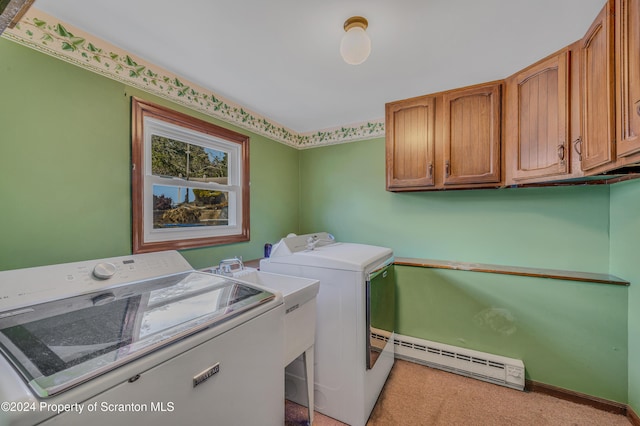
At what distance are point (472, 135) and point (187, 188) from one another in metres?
2.26

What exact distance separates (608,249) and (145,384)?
9.25 feet

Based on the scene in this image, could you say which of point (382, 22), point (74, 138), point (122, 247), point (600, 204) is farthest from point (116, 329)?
point (600, 204)

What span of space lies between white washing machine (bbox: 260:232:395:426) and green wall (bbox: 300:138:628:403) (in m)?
0.74

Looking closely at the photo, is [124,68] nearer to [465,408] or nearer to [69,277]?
[69,277]

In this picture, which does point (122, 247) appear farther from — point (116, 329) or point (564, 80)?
point (564, 80)

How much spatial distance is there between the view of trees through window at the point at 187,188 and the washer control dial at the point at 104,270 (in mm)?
633

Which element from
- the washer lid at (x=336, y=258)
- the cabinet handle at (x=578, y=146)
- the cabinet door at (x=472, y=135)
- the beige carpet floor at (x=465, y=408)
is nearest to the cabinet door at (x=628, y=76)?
the cabinet handle at (x=578, y=146)

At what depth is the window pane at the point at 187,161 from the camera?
1855mm

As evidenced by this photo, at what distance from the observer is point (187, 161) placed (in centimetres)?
204

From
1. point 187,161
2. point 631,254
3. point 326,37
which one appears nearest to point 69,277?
point 187,161

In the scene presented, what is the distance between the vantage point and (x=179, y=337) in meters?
0.79

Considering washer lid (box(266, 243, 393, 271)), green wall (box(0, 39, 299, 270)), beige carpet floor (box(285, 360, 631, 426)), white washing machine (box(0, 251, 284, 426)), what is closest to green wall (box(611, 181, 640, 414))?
beige carpet floor (box(285, 360, 631, 426))

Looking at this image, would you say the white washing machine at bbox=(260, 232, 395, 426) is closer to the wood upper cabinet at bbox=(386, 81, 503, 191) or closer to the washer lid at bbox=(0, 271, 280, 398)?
the washer lid at bbox=(0, 271, 280, 398)

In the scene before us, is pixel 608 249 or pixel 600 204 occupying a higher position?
pixel 600 204
